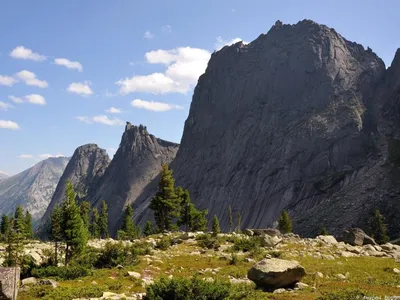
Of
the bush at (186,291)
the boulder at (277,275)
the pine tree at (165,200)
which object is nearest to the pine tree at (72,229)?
the boulder at (277,275)

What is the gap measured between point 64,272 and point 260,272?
55.8 feet

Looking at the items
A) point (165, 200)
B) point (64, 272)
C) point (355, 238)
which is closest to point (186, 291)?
point (64, 272)

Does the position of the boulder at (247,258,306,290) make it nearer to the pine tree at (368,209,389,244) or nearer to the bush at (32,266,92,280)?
the bush at (32,266,92,280)

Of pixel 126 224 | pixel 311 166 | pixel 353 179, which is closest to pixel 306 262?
pixel 126 224

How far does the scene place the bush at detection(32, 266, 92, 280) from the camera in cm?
3006

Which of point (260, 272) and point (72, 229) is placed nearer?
point (260, 272)

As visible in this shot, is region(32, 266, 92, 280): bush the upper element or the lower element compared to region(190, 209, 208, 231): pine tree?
upper

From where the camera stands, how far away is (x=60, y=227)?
135 ft

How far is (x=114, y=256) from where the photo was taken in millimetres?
37031

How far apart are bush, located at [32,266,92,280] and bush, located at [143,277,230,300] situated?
13.9 meters

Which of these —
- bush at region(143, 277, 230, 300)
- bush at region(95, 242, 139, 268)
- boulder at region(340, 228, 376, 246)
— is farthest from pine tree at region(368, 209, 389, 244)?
bush at region(143, 277, 230, 300)

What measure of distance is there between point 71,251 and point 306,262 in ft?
84.7

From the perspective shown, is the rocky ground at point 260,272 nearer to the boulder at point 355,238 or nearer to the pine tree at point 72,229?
the pine tree at point 72,229

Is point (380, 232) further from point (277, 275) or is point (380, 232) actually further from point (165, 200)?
point (277, 275)
